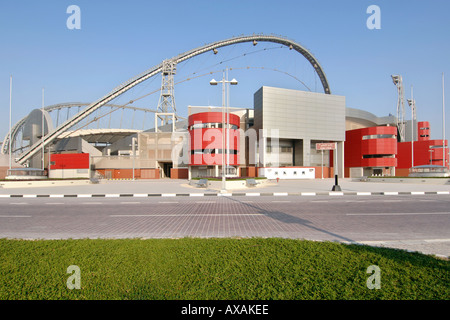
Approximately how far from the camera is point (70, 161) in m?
57.2

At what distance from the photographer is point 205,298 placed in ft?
9.77

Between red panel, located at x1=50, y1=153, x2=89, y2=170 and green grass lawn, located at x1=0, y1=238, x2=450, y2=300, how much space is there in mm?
59384

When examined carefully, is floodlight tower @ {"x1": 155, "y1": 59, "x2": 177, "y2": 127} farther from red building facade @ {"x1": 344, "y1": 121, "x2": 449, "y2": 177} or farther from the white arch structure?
red building facade @ {"x1": 344, "y1": 121, "x2": 449, "y2": 177}

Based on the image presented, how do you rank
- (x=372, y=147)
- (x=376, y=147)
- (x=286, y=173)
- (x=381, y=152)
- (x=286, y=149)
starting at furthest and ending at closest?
(x=286, y=149), (x=372, y=147), (x=376, y=147), (x=381, y=152), (x=286, y=173)

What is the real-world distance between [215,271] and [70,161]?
6428cm

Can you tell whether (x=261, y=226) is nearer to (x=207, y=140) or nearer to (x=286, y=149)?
(x=207, y=140)

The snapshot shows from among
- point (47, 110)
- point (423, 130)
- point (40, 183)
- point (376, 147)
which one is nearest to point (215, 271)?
point (40, 183)

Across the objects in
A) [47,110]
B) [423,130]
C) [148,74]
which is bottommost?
[423,130]

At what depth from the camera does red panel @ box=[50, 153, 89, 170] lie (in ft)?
187

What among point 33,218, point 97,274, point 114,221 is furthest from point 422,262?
point 33,218

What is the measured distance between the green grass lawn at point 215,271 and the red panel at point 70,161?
59384 millimetres

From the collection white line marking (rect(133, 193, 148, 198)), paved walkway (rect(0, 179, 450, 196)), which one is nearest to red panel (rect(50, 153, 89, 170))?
paved walkway (rect(0, 179, 450, 196))
